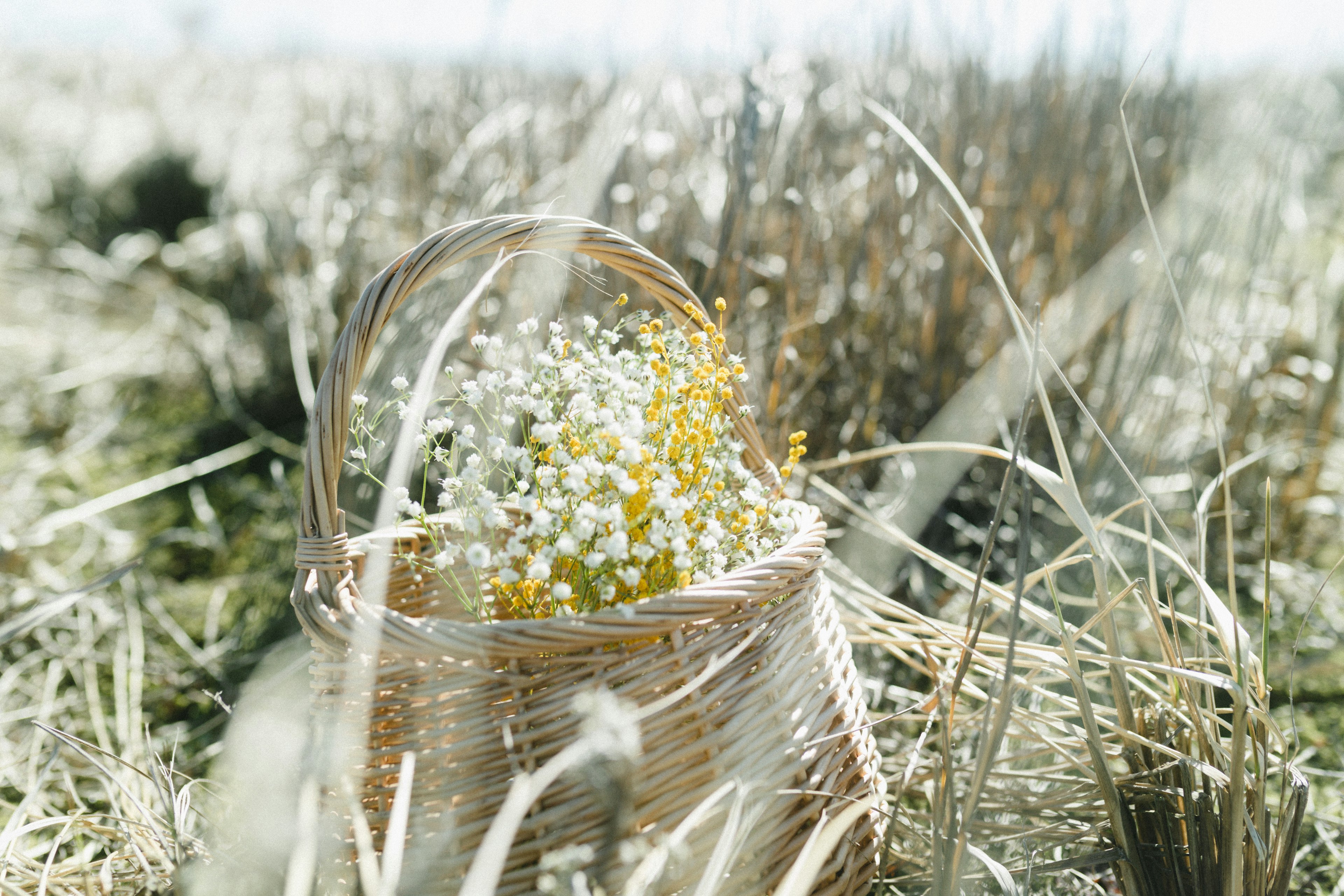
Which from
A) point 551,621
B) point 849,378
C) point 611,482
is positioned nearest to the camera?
point 551,621

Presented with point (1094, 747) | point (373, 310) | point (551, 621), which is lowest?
point (1094, 747)

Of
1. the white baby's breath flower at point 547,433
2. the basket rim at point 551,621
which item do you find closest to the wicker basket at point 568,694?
the basket rim at point 551,621

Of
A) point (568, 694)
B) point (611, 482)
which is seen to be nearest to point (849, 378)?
point (611, 482)

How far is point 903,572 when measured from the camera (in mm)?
1233

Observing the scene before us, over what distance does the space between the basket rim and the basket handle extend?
0.10 ft

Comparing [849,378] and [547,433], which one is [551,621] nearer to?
[547,433]

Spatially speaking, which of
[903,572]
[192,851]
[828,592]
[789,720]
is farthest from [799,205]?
[192,851]

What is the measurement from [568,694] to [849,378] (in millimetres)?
950

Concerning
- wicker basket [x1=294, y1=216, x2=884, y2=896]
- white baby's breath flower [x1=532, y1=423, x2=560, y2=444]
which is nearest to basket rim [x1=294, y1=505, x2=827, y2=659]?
wicker basket [x1=294, y1=216, x2=884, y2=896]

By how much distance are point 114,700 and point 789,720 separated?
962 millimetres

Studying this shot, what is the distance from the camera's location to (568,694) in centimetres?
56

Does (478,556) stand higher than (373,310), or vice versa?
(373,310)

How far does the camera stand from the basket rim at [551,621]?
0.54m

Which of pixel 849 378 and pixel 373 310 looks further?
pixel 849 378
